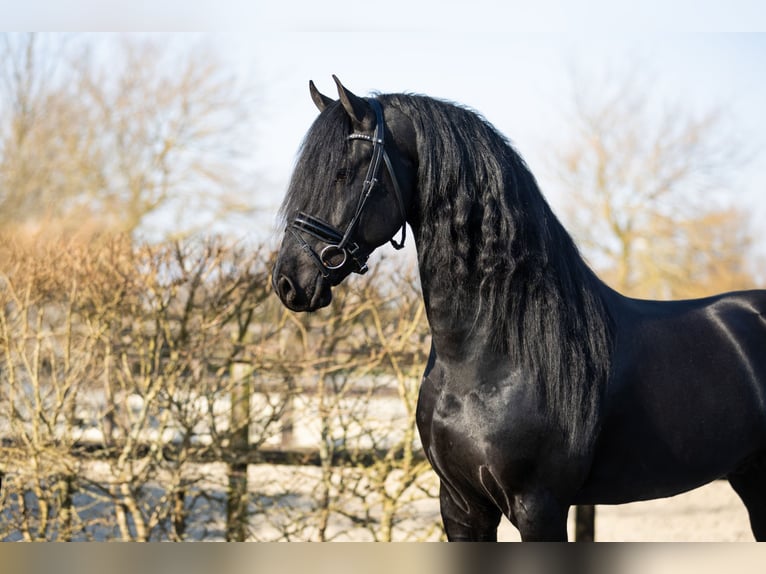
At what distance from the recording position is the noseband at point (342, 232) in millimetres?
2211

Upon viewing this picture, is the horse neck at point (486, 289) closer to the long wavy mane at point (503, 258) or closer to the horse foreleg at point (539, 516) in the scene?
the long wavy mane at point (503, 258)

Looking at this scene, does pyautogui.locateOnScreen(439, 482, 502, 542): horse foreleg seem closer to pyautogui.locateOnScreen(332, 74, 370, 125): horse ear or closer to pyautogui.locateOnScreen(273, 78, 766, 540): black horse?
pyautogui.locateOnScreen(273, 78, 766, 540): black horse

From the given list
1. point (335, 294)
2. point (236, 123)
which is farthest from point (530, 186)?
point (236, 123)

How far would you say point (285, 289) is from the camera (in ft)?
7.30

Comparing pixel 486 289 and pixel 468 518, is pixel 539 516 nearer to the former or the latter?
pixel 468 518

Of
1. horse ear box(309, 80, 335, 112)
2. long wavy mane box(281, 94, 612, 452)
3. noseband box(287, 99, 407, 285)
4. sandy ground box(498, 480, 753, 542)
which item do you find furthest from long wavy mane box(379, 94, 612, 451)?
sandy ground box(498, 480, 753, 542)

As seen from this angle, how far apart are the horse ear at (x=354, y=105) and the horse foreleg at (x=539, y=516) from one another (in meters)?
1.18

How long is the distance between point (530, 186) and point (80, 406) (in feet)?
13.6

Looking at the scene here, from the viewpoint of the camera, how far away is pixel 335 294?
5582mm

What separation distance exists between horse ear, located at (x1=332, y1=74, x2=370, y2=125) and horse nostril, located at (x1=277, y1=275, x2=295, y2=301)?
1.67ft

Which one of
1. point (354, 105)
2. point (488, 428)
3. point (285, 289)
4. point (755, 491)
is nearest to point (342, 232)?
point (285, 289)

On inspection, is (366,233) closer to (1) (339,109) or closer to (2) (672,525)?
(1) (339,109)

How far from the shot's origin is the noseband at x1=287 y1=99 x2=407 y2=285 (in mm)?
2211

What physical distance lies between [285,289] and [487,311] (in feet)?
1.94
